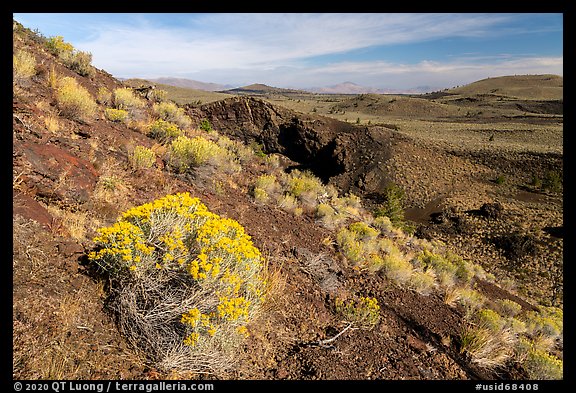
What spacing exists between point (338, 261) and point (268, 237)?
1607 mm

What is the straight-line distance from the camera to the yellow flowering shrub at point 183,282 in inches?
115

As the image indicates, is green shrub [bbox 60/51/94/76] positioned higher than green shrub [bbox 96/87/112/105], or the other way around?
green shrub [bbox 60/51/94/76]

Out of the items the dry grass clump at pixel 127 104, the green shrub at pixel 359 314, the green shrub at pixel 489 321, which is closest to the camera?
the green shrub at pixel 359 314

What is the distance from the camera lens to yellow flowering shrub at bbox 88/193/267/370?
293 cm

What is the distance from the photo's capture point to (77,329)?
2783 mm

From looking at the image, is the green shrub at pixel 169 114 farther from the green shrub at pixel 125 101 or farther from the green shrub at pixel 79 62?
the green shrub at pixel 79 62

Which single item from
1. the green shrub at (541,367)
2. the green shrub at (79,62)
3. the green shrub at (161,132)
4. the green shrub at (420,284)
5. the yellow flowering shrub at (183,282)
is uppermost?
the green shrub at (79,62)

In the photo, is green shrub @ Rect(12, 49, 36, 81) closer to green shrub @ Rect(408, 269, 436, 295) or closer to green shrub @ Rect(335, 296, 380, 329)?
green shrub @ Rect(335, 296, 380, 329)

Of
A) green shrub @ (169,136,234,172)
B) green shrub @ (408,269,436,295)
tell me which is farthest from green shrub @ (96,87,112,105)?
green shrub @ (408,269,436,295)

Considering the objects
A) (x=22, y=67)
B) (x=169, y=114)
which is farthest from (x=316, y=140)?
(x=22, y=67)

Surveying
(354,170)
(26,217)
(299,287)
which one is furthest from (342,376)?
(354,170)

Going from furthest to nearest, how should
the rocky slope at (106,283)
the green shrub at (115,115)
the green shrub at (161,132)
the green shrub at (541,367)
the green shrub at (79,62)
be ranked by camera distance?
the green shrub at (79,62) → the green shrub at (161,132) → the green shrub at (115,115) → the green shrub at (541,367) → the rocky slope at (106,283)

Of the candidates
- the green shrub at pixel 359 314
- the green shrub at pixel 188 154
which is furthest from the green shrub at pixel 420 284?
the green shrub at pixel 188 154

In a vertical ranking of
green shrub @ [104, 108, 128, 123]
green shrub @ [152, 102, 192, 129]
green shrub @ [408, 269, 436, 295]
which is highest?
green shrub @ [152, 102, 192, 129]
